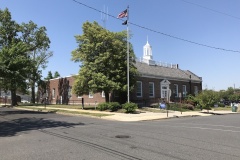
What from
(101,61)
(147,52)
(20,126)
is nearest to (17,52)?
(101,61)

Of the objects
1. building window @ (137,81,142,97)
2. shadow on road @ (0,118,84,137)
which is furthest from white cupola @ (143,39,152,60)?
shadow on road @ (0,118,84,137)

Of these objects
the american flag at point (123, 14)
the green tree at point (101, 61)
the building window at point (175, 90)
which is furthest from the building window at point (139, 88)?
the american flag at point (123, 14)

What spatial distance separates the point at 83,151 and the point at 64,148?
0.91 meters

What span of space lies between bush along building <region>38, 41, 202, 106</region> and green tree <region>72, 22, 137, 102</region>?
346 centimetres

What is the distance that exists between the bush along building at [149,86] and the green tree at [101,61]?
3.46 metres

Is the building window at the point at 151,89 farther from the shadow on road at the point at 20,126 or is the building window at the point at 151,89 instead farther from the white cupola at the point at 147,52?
the shadow on road at the point at 20,126

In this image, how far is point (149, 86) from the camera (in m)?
41.9

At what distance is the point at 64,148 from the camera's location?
9.97 meters

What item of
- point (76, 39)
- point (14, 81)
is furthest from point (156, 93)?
point (14, 81)

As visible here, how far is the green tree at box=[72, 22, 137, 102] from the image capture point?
3231 cm

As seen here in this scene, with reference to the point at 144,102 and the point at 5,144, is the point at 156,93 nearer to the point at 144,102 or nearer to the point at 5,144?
the point at 144,102

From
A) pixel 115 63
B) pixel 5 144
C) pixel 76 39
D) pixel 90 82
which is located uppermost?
pixel 76 39

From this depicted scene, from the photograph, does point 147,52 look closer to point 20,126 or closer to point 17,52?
point 17,52

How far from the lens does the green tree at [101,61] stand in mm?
32312
